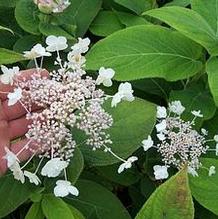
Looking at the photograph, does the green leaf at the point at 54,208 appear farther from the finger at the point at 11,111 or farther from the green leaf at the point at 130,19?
the green leaf at the point at 130,19

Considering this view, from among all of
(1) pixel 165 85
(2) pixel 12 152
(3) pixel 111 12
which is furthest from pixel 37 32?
(2) pixel 12 152

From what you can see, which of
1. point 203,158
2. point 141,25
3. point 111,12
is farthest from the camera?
point 111,12

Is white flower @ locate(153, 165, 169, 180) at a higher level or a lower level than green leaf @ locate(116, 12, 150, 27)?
lower

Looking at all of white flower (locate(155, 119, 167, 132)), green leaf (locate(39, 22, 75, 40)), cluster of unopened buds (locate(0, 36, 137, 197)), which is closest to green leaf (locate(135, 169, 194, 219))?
cluster of unopened buds (locate(0, 36, 137, 197))

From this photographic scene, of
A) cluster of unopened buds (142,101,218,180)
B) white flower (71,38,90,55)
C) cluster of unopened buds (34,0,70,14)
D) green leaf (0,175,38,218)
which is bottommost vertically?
green leaf (0,175,38,218)

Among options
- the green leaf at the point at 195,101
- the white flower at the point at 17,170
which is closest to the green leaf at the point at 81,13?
the green leaf at the point at 195,101

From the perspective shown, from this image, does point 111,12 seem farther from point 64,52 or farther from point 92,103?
point 92,103

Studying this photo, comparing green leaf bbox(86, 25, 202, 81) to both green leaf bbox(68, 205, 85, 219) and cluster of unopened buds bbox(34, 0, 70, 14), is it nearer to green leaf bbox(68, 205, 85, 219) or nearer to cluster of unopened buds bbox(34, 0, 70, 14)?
cluster of unopened buds bbox(34, 0, 70, 14)

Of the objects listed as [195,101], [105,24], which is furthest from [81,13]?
[195,101]
